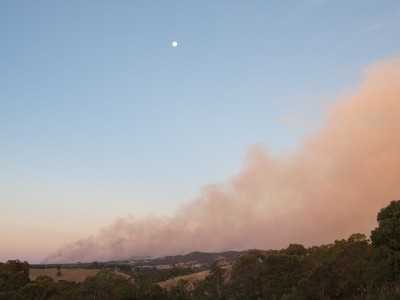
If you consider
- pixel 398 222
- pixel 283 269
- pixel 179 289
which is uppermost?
pixel 398 222

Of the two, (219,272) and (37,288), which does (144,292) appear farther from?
(37,288)

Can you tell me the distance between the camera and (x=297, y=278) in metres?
88.1

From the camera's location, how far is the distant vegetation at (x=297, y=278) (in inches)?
2088

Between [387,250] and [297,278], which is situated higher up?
[387,250]

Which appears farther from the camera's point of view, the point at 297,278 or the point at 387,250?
the point at 297,278

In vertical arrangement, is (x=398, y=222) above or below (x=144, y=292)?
above

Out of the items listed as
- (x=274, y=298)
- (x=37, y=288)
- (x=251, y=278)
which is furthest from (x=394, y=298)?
(x=37, y=288)

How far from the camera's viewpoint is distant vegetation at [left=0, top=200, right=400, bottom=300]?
53.0 meters

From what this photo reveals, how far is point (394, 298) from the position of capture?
50344mm

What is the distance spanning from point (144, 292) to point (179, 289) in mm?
15692

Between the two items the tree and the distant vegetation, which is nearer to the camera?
the tree

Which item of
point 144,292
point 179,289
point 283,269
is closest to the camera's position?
point 283,269

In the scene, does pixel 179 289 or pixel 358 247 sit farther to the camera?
pixel 179 289

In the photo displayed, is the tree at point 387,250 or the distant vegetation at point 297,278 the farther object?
the distant vegetation at point 297,278
